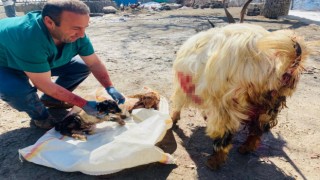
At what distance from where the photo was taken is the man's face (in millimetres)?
2453

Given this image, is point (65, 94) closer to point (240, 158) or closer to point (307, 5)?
point (240, 158)

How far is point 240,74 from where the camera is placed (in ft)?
6.68

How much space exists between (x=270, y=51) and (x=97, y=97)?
172cm

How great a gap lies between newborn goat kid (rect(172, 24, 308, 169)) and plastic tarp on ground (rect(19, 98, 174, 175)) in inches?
17.9

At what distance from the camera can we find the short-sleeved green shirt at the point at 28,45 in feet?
8.09

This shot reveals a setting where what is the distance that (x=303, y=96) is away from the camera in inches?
151

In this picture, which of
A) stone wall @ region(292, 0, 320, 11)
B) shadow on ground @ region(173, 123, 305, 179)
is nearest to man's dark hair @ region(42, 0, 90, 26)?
shadow on ground @ region(173, 123, 305, 179)

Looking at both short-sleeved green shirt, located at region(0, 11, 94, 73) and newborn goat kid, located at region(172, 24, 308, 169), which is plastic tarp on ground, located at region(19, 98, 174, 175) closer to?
newborn goat kid, located at region(172, 24, 308, 169)

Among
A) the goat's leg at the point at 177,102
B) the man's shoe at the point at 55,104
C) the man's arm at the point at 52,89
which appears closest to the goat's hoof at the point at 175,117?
the goat's leg at the point at 177,102

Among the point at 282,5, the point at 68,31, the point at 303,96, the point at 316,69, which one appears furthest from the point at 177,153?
the point at 282,5

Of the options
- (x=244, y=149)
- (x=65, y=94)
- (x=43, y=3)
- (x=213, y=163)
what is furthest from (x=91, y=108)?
(x=43, y=3)

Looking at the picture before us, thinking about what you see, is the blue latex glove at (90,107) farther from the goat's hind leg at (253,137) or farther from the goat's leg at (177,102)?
the goat's hind leg at (253,137)

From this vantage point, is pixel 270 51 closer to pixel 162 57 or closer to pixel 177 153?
pixel 177 153

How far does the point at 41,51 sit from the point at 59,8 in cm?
37
